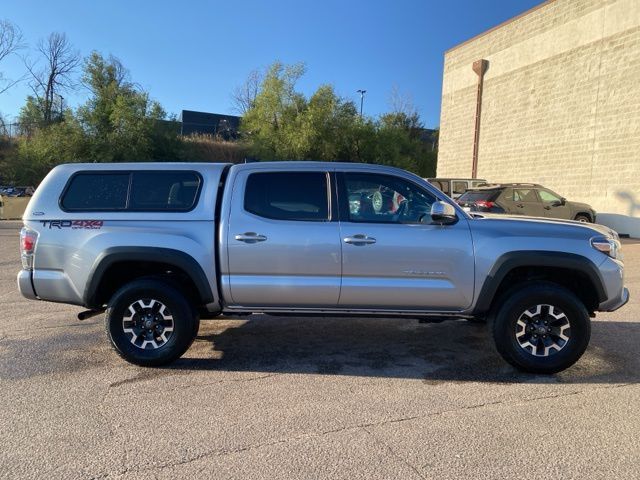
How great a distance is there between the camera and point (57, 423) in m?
3.58

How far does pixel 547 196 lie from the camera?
16.4 meters

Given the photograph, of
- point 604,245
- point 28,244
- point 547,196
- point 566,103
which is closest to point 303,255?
point 28,244

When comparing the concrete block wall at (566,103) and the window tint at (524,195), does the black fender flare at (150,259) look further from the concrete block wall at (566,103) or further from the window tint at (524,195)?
the concrete block wall at (566,103)

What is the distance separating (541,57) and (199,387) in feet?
75.2

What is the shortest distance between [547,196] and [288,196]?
14.0 metres

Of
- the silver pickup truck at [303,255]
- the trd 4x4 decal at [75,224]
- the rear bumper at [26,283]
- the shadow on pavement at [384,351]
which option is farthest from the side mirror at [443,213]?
the rear bumper at [26,283]

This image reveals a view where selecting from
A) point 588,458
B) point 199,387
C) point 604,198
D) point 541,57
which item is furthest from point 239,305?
point 541,57

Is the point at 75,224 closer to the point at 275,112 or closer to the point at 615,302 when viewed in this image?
the point at 615,302

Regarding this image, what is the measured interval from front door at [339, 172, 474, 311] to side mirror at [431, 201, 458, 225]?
0.06 m

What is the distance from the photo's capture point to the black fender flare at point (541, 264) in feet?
14.8

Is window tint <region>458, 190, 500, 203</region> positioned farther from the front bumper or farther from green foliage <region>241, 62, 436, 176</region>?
green foliage <region>241, 62, 436, 176</region>

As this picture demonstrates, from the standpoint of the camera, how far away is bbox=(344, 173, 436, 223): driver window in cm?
474

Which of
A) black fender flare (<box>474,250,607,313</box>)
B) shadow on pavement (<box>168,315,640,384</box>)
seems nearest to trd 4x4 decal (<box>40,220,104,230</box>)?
shadow on pavement (<box>168,315,640,384</box>)

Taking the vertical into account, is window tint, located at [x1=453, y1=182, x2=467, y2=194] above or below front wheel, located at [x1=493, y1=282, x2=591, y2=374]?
above
